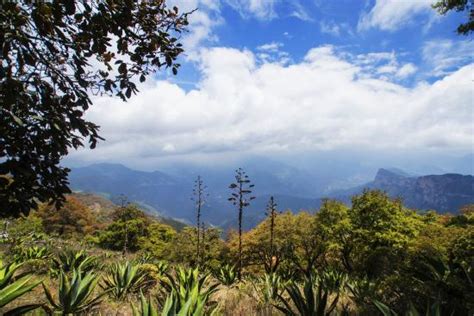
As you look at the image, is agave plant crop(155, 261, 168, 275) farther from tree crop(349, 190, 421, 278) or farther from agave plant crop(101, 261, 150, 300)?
tree crop(349, 190, 421, 278)

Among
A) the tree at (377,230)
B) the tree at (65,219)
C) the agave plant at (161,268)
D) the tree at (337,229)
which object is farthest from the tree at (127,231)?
the agave plant at (161,268)

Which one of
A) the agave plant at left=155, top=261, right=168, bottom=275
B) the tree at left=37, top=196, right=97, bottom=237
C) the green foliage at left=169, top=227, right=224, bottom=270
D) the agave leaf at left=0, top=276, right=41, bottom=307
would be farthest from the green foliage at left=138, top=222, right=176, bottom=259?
the agave leaf at left=0, top=276, right=41, bottom=307

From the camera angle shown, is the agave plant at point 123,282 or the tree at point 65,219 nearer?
the agave plant at point 123,282

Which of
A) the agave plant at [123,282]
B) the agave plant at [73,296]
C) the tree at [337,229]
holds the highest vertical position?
the agave plant at [73,296]

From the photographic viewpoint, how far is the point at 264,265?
41.4 meters

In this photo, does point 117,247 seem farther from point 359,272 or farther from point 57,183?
point 57,183

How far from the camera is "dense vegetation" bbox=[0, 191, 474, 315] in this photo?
567 centimetres

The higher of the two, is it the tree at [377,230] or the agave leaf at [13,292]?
the agave leaf at [13,292]

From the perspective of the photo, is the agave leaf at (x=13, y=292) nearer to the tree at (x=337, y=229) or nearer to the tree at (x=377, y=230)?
the tree at (x=377, y=230)

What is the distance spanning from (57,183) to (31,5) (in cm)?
165

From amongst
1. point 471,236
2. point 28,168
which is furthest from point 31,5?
point 471,236

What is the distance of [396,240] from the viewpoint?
35281mm

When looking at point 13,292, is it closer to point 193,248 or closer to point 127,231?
point 193,248

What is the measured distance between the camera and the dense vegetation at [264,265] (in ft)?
18.6
